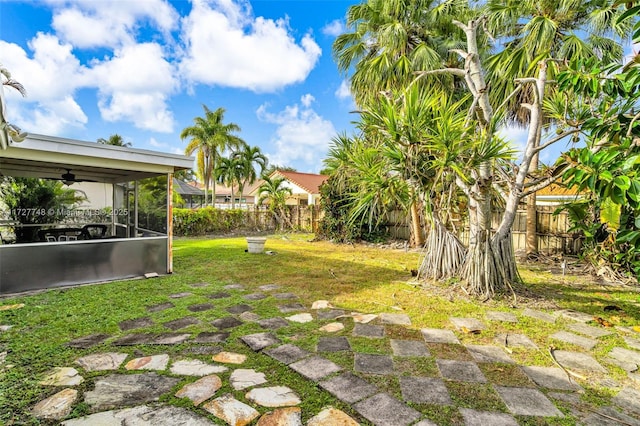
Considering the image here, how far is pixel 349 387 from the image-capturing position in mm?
2383

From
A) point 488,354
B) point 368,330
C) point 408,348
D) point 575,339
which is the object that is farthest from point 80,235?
point 575,339

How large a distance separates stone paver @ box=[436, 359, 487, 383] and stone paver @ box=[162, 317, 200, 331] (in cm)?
274

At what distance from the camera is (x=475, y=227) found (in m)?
5.02

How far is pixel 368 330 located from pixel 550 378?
5.44 feet

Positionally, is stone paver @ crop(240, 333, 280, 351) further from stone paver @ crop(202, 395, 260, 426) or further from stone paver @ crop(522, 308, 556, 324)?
stone paver @ crop(522, 308, 556, 324)

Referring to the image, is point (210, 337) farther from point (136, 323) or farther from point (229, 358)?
point (136, 323)

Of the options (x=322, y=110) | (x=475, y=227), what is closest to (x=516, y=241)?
(x=475, y=227)

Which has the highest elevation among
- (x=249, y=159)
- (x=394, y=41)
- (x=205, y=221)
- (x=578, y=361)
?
(x=394, y=41)

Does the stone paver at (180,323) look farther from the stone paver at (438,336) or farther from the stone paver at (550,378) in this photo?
the stone paver at (550,378)

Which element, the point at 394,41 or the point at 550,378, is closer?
the point at 550,378

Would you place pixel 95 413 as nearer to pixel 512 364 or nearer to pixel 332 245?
pixel 512 364

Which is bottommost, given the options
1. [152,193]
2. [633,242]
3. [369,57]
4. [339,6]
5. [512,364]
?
[512,364]

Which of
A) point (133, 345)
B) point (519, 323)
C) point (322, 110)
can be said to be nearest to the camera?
point (133, 345)

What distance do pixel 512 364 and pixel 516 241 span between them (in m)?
7.79
